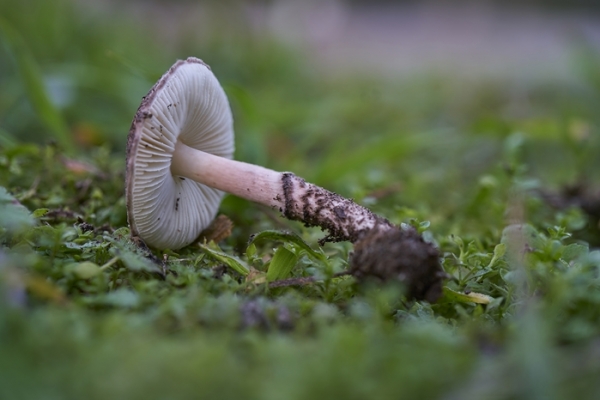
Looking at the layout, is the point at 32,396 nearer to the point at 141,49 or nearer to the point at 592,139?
the point at 592,139

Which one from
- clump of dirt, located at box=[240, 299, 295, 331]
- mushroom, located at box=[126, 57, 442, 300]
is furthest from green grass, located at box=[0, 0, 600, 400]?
mushroom, located at box=[126, 57, 442, 300]

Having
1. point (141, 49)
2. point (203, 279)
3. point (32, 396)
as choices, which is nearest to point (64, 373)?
point (32, 396)

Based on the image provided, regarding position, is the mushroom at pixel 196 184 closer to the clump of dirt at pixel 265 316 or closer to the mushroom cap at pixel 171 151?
the mushroom cap at pixel 171 151

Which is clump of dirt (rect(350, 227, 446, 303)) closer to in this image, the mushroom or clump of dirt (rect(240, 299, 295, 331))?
the mushroom

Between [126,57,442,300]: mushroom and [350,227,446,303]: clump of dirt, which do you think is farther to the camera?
[126,57,442,300]: mushroom

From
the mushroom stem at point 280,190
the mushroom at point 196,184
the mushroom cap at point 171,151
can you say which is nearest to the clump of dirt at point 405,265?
the mushroom at point 196,184

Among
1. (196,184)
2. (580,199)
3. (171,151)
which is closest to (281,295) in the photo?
(171,151)

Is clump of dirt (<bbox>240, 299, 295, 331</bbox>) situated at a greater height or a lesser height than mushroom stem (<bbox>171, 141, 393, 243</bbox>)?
lesser
